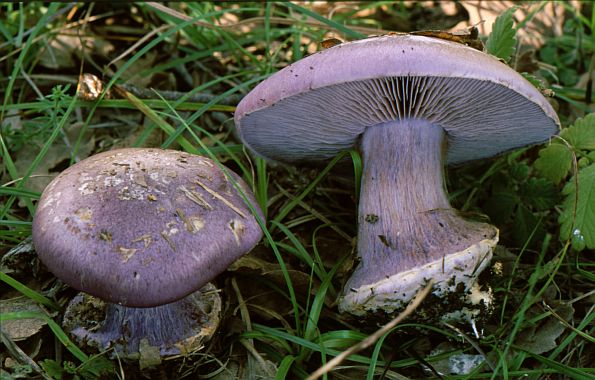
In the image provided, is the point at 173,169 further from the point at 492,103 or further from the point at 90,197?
the point at 492,103

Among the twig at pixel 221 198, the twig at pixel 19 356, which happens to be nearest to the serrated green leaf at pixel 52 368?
the twig at pixel 19 356

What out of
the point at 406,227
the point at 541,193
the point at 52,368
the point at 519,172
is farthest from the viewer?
the point at 519,172

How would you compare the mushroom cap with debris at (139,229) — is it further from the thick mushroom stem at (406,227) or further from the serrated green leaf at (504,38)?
the serrated green leaf at (504,38)

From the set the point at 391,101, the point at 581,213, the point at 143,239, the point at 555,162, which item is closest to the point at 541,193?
the point at 555,162

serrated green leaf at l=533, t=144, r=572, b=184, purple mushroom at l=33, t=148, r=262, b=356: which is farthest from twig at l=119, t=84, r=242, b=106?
serrated green leaf at l=533, t=144, r=572, b=184

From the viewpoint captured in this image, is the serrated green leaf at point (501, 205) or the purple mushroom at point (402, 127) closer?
the purple mushroom at point (402, 127)

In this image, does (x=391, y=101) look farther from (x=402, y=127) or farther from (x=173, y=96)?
(x=173, y=96)
